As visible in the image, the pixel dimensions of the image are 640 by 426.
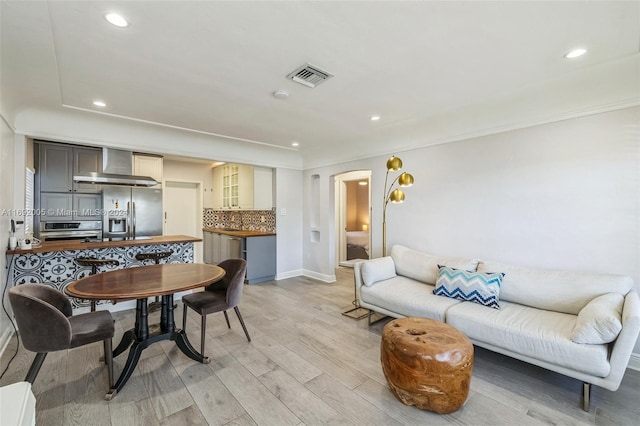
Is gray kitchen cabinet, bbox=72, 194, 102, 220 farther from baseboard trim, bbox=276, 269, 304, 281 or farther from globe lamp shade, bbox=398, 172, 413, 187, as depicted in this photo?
globe lamp shade, bbox=398, 172, 413, 187

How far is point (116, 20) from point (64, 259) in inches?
121

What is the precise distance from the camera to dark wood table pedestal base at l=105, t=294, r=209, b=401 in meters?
2.31

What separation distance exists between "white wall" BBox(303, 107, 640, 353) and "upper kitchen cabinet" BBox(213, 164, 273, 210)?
282cm

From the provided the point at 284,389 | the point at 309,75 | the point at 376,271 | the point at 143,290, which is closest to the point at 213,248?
the point at 376,271

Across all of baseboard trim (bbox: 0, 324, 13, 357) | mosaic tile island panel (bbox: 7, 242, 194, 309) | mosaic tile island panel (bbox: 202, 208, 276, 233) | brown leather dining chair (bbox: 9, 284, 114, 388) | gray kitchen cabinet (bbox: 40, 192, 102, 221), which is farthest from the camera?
mosaic tile island panel (bbox: 202, 208, 276, 233)

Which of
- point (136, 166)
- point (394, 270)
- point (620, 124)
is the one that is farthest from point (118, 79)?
point (620, 124)

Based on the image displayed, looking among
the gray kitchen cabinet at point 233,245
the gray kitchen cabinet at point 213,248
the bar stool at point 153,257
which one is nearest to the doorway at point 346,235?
the gray kitchen cabinet at point 233,245

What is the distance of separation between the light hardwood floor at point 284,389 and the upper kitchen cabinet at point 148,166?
243 centimetres

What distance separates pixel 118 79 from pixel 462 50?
2829mm

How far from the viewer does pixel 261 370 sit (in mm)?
2428

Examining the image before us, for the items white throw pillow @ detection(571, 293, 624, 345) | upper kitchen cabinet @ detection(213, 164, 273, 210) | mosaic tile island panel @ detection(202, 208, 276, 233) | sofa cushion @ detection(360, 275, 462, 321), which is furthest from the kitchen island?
white throw pillow @ detection(571, 293, 624, 345)

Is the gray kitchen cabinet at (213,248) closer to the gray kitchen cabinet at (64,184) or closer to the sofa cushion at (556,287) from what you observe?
the gray kitchen cabinet at (64,184)

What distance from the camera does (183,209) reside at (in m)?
6.81

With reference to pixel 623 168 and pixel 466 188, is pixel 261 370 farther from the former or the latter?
pixel 623 168
